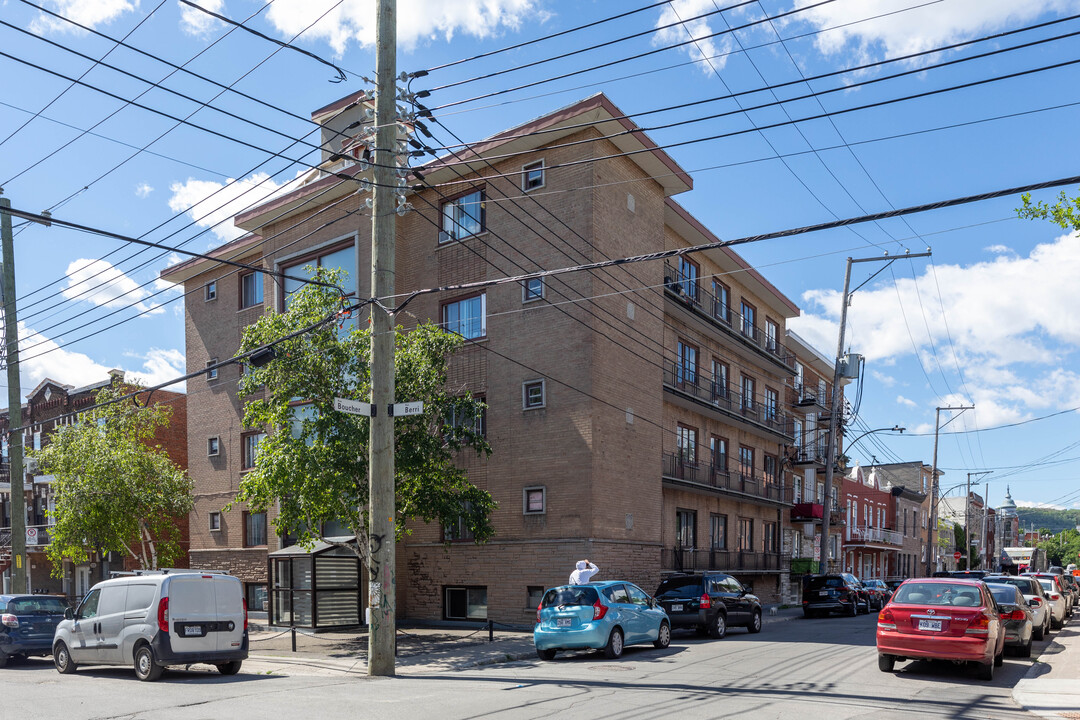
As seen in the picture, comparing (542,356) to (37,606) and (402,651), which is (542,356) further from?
(37,606)

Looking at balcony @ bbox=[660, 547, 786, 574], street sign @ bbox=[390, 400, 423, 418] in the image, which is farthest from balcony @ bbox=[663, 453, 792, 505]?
street sign @ bbox=[390, 400, 423, 418]

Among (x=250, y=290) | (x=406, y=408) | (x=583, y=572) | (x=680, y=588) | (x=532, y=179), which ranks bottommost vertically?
(x=680, y=588)

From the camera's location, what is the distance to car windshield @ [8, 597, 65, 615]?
19.8 meters

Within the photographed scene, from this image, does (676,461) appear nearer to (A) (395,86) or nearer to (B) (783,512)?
(B) (783,512)

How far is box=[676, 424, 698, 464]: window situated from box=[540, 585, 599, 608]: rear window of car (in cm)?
1520

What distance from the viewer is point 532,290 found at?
27.5m

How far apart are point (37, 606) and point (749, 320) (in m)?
30.6

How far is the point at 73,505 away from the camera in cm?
2961

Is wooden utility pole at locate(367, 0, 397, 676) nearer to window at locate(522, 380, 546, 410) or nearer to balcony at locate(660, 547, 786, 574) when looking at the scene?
window at locate(522, 380, 546, 410)

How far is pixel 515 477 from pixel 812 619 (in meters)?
13.1

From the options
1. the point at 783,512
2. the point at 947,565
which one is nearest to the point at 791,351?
the point at 783,512

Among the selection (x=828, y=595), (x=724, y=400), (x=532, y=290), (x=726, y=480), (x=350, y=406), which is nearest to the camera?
(x=350, y=406)

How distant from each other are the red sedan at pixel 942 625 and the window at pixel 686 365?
17.9 meters

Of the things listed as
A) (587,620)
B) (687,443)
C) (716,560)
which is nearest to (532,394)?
(687,443)
